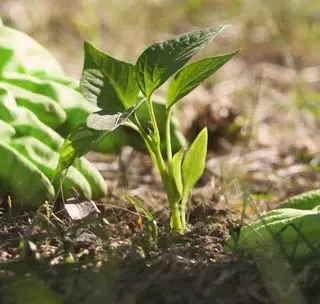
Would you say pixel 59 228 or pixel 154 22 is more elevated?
pixel 154 22

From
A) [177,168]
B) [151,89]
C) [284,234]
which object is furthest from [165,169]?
[284,234]

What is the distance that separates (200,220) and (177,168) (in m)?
0.19

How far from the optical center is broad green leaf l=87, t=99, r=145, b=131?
1.42 m

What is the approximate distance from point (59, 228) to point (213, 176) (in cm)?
88

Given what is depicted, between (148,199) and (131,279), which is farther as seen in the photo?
(148,199)

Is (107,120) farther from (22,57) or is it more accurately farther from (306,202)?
(22,57)

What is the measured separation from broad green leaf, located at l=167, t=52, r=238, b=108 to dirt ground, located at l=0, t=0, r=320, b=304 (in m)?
0.21

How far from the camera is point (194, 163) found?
Answer: 1.62 metres

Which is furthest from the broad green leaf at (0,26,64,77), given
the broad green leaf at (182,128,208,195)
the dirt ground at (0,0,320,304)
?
the broad green leaf at (182,128,208,195)

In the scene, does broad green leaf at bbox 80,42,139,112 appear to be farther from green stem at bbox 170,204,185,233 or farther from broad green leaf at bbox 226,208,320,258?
broad green leaf at bbox 226,208,320,258

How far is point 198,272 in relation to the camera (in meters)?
1.35

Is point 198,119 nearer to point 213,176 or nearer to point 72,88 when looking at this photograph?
point 213,176

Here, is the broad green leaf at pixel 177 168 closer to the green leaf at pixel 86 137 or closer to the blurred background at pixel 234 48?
the green leaf at pixel 86 137

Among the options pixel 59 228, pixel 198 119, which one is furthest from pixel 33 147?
pixel 198 119
